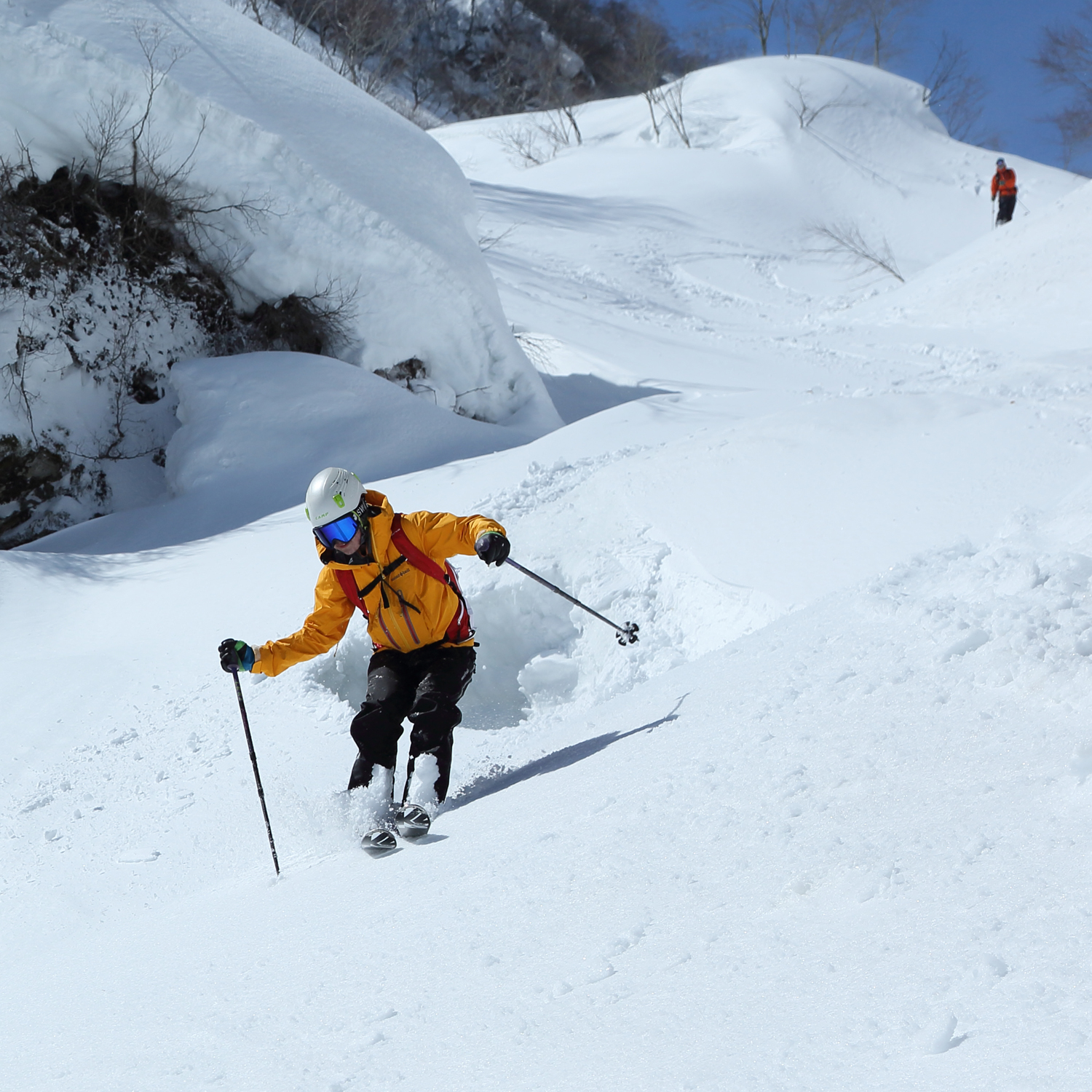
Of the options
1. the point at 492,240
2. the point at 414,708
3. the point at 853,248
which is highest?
the point at 492,240

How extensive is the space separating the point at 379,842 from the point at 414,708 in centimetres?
64

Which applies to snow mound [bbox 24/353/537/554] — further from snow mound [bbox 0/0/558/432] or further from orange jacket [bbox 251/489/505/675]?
orange jacket [bbox 251/489/505/675]

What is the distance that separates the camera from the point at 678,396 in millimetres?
10461

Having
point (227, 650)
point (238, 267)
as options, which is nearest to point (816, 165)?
point (238, 267)

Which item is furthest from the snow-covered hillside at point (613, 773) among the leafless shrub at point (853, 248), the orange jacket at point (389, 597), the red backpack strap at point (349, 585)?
the leafless shrub at point (853, 248)

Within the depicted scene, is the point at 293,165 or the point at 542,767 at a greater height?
the point at 293,165

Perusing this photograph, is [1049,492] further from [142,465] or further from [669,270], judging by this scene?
[669,270]

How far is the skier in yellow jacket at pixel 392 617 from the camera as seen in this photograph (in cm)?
377

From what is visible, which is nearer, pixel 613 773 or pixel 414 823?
pixel 613 773

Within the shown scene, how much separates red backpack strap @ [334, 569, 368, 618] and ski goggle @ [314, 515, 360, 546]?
0.20m

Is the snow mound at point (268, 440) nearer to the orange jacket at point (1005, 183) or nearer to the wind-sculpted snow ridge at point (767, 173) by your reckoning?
the wind-sculpted snow ridge at point (767, 173)

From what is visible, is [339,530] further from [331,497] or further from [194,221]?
[194,221]

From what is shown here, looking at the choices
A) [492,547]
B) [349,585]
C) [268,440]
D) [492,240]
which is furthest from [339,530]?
[492,240]

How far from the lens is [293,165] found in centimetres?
983
